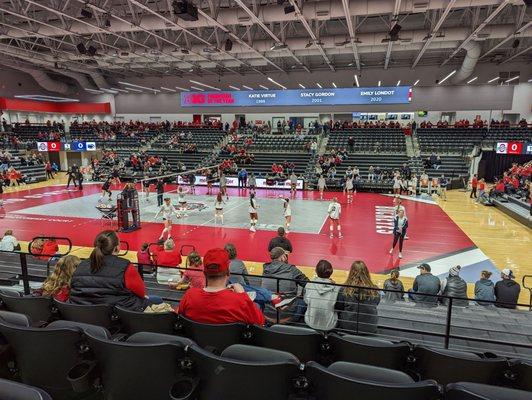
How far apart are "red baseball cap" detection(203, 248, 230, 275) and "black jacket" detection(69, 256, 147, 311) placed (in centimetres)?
92

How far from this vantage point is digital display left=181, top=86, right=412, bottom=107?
26.3 meters

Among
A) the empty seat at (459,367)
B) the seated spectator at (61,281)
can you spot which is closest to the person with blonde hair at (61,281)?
the seated spectator at (61,281)

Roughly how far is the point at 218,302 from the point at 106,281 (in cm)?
111

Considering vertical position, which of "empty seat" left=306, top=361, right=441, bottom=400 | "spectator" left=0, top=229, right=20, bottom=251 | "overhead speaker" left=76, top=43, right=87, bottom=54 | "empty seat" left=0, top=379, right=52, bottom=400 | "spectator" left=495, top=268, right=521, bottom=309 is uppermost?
"overhead speaker" left=76, top=43, right=87, bottom=54

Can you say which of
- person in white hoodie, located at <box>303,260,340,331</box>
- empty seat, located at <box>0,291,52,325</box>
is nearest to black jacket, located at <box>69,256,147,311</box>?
empty seat, located at <box>0,291,52,325</box>

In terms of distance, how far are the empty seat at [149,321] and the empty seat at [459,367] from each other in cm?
187

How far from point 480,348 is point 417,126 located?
30536 millimetres

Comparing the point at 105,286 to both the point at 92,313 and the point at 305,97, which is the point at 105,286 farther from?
the point at 305,97

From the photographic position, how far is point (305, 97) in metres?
27.9

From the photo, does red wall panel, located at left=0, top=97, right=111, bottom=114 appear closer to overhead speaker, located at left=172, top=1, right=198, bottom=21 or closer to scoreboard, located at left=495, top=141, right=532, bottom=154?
overhead speaker, located at left=172, top=1, right=198, bottom=21

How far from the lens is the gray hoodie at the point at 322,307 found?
12.3 ft

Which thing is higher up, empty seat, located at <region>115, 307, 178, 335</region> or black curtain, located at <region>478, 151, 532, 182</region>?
black curtain, located at <region>478, 151, 532, 182</region>

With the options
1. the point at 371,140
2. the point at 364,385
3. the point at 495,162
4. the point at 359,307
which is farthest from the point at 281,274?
the point at 495,162

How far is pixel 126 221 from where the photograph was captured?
517 inches
